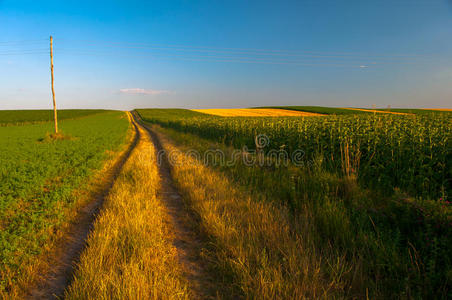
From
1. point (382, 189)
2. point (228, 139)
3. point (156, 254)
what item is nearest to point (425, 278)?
point (382, 189)

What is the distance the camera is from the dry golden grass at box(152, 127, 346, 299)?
7.64ft

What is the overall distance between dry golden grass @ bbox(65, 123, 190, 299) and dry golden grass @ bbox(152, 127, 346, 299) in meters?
0.69

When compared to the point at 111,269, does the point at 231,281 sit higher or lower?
lower

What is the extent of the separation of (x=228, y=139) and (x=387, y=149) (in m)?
10.7

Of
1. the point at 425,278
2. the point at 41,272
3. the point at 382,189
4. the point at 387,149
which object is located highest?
the point at 387,149

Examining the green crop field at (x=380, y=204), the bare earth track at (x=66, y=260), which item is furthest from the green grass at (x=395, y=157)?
the bare earth track at (x=66, y=260)

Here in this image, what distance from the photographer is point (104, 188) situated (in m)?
6.78

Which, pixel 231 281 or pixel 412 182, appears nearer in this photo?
pixel 231 281

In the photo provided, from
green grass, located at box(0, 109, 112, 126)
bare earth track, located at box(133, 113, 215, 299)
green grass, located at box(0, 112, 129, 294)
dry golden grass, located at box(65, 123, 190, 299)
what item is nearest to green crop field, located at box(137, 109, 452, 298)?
bare earth track, located at box(133, 113, 215, 299)

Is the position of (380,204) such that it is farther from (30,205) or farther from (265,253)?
(30,205)

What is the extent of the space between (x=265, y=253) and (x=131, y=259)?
1806mm

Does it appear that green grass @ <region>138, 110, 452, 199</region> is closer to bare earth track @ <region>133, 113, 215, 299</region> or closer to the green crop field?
the green crop field

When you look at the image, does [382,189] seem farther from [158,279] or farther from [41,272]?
[41,272]

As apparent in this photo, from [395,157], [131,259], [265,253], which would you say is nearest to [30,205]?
[131,259]
